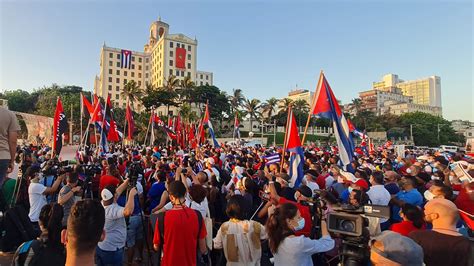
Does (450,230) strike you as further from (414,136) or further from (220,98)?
(414,136)

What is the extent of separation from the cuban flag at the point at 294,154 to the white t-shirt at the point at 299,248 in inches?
151

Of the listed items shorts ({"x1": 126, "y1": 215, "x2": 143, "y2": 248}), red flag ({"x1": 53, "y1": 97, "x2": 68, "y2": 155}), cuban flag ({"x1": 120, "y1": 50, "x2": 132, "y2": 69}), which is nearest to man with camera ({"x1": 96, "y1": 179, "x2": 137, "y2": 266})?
shorts ({"x1": 126, "y1": 215, "x2": 143, "y2": 248})

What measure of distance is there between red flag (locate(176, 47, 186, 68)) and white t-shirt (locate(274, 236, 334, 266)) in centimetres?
9577

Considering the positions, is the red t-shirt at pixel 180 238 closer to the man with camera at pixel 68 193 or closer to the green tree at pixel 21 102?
the man with camera at pixel 68 193

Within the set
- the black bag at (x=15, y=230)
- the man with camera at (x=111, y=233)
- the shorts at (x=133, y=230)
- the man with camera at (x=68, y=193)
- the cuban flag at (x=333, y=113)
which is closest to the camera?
the black bag at (x=15, y=230)

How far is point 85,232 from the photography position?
2115 mm

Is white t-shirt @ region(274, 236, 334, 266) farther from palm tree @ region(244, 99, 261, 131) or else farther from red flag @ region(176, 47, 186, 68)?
red flag @ region(176, 47, 186, 68)

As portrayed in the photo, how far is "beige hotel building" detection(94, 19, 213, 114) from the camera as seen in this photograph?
9362cm

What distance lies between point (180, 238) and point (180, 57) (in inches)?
3793

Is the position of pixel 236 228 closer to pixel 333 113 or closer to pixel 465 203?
pixel 465 203

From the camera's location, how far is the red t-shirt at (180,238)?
137 inches

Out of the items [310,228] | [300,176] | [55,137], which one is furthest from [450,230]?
[55,137]

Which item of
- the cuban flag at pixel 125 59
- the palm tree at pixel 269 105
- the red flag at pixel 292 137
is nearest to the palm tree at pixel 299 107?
the palm tree at pixel 269 105

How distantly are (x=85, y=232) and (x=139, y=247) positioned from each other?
167 inches
